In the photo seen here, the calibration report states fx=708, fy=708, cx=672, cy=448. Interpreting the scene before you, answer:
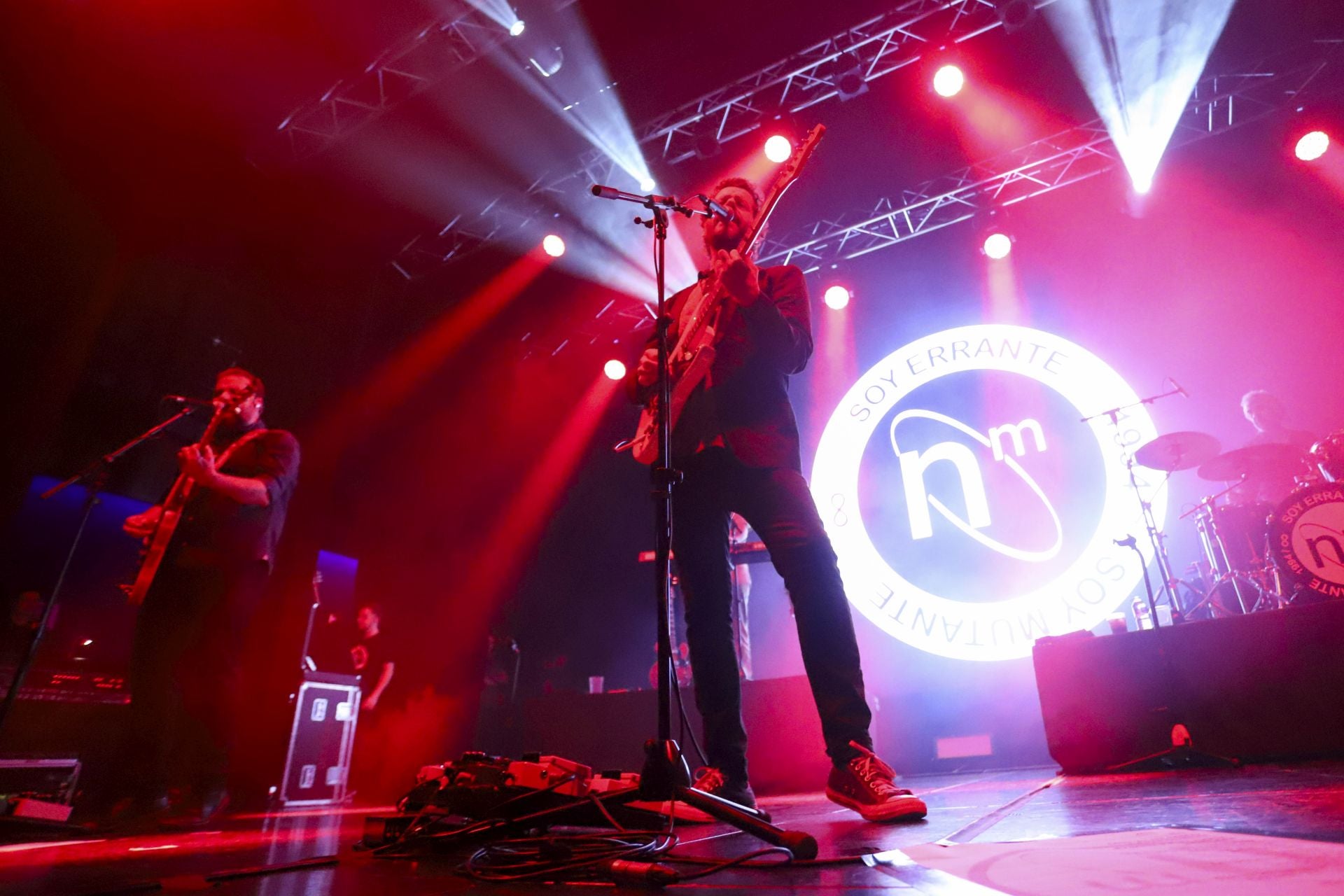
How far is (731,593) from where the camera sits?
2301 mm

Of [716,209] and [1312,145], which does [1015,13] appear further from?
[716,209]

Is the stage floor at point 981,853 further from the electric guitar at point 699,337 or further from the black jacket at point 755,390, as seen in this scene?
the electric guitar at point 699,337

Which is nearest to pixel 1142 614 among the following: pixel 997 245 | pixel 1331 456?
pixel 1331 456

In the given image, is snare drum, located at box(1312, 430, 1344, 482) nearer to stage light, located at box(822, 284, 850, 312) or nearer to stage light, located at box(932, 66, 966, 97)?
stage light, located at box(932, 66, 966, 97)

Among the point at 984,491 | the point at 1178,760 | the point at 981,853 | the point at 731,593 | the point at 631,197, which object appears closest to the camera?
the point at 981,853

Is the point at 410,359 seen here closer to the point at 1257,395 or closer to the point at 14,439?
the point at 14,439

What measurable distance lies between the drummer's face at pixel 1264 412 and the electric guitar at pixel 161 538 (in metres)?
6.64

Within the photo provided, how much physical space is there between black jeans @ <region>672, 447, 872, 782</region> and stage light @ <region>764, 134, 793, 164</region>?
440cm

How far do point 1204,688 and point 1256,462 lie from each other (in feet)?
8.55

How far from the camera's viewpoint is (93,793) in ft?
13.0

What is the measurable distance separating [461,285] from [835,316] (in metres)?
3.73

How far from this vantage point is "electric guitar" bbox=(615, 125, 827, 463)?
2318 millimetres

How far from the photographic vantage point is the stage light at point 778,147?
577cm

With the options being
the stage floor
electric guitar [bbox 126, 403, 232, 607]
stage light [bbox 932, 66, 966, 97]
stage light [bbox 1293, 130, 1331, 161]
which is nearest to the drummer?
stage light [bbox 1293, 130, 1331, 161]
